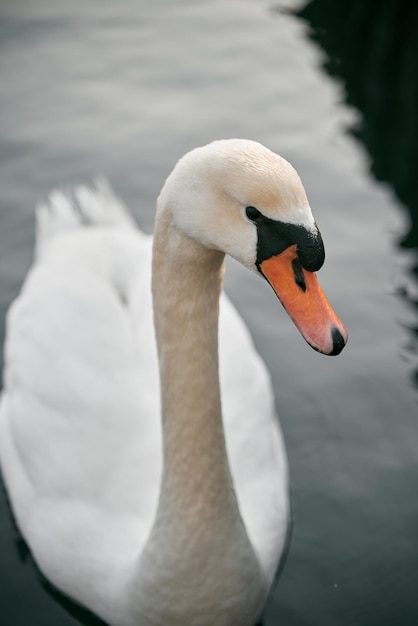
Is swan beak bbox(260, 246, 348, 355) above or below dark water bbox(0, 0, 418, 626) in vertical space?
above

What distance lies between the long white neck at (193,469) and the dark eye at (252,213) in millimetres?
232

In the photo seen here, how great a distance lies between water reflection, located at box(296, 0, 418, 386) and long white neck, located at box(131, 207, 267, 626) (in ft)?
10.1

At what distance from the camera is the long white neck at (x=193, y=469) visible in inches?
125

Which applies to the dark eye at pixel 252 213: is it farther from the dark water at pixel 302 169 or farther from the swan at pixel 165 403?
the dark water at pixel 302 169

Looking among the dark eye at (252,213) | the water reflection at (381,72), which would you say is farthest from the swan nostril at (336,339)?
the water reflection at (381,72)

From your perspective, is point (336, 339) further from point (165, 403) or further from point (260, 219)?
point (165, 403)

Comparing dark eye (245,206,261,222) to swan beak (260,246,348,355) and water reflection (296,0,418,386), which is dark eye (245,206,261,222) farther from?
water reflection (296,0,418,386)

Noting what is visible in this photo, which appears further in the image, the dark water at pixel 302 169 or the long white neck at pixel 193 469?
the dark water at pixel 302 169

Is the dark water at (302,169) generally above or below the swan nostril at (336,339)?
below

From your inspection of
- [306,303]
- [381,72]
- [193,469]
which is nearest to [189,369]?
[193,469]

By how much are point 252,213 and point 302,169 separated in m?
3.99

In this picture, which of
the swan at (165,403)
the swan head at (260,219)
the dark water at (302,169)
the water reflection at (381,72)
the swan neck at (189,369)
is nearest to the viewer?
the swan head at (260,219)

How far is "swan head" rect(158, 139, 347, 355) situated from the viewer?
2.77 m

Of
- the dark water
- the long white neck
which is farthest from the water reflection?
the long white neck
